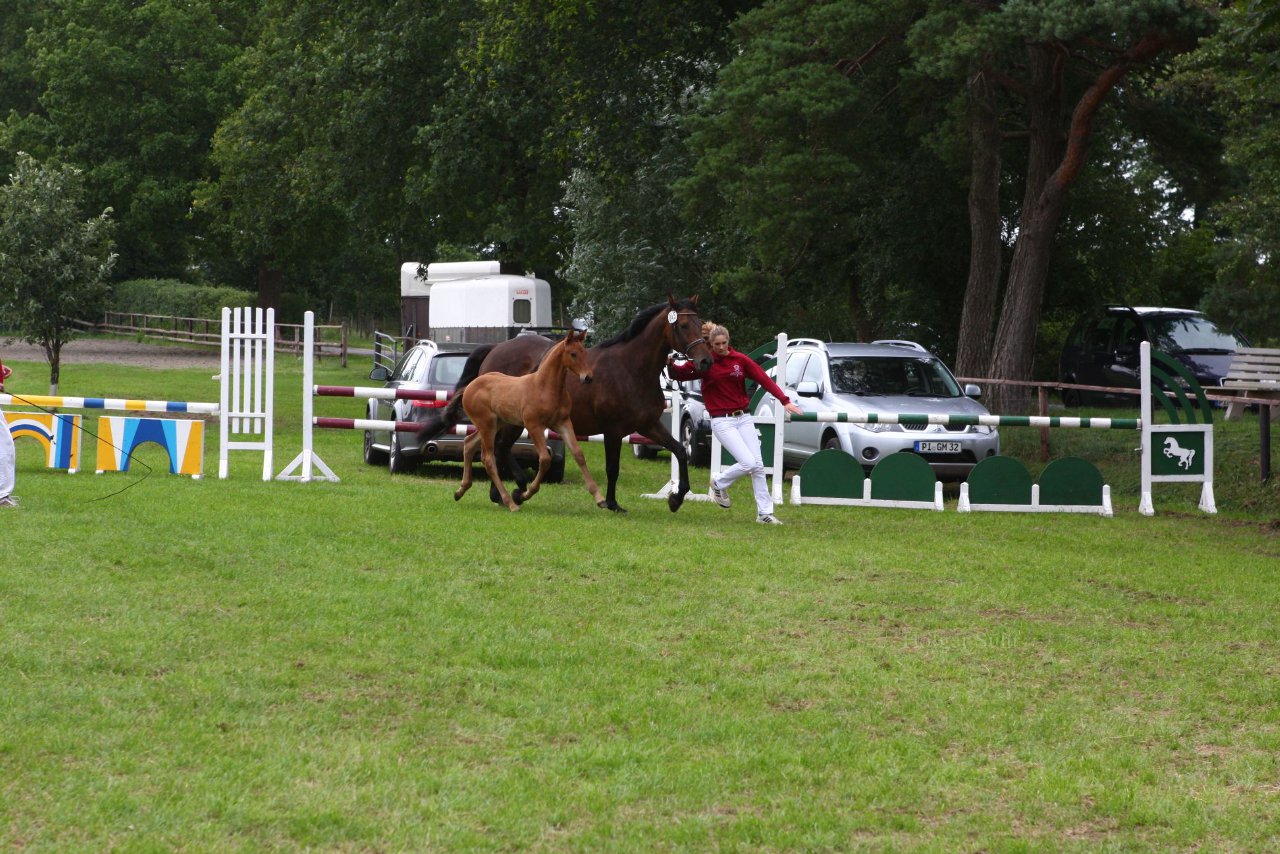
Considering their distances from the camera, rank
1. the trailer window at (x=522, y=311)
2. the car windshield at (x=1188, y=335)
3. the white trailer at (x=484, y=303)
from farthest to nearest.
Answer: the trailer window at (x=522, y=311), the white trailer at (x=484, y=303), the car windshield at (x=1188, y=335)

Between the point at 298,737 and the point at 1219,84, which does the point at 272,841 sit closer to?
the point at 298,737

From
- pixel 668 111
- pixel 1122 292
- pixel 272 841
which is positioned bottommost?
pixel 272 841

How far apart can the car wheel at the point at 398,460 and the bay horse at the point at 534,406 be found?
378 cm

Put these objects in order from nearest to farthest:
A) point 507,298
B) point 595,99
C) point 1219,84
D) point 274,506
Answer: point 274,506
point 1219,84
point 595,99
point 507,298

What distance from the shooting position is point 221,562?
1046 centimetres

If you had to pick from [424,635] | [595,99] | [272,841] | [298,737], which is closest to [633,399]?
[424,635]

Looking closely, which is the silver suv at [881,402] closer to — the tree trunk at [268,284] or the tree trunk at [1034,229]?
the tree trunk at [1034,229]

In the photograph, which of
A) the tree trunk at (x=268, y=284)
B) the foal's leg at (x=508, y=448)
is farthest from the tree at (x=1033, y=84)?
the tree trunk at (x=268, y=284)

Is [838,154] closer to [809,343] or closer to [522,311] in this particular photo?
[809,343]

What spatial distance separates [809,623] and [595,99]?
72.5 feet

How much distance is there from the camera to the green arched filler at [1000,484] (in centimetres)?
1590

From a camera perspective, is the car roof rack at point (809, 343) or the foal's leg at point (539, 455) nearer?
the foal's leg at point (539, 455)

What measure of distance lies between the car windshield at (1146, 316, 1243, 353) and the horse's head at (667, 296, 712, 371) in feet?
53.0

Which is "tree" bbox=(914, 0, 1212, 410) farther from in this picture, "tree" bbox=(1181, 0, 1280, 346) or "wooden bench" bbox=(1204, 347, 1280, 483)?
"wooden bench" bbox=(1204, 347, 1280, 483)
